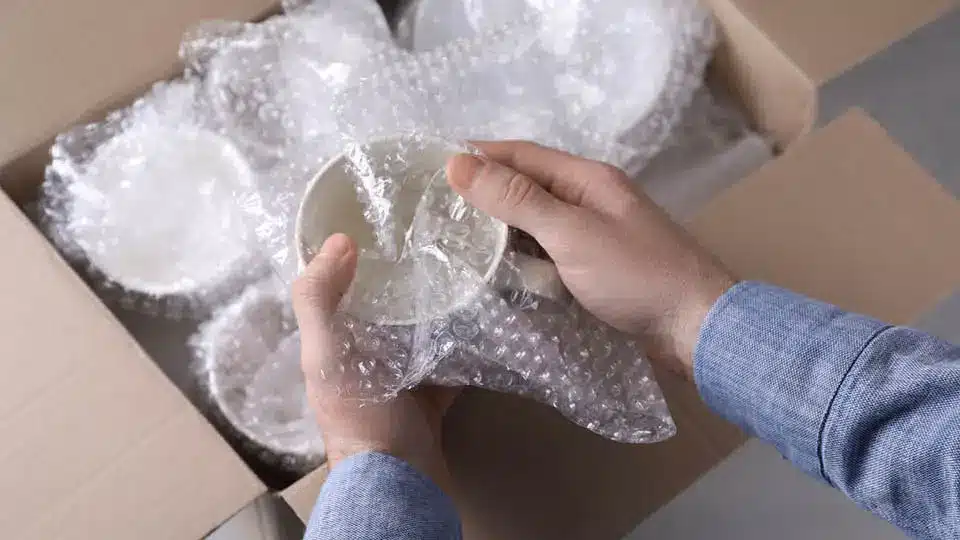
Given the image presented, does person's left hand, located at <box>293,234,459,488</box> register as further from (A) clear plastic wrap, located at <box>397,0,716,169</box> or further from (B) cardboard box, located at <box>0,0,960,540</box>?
(A) clear plastic wrap, located at <box>397,0,716,169</box>

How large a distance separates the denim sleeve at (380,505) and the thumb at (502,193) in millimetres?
147

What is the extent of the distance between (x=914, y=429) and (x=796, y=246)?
0.18 metres

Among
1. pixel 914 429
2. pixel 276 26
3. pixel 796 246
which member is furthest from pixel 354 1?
pixel 914 429

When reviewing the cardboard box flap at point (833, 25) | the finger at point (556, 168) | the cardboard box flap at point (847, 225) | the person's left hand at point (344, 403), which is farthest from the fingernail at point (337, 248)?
the cardboard box flap at point (833, 25)

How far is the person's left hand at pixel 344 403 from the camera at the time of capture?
1.41 feet

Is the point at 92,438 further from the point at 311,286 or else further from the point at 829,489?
the point at 829,489

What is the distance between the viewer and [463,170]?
0.44m

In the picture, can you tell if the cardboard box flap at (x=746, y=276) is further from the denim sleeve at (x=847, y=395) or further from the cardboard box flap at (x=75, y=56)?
the cardboard box flap at (x=75, y=56)

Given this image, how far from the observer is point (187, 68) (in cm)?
62

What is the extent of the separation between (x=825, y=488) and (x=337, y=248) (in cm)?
53

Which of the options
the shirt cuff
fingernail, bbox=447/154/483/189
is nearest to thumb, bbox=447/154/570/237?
fingernail, bbox=447/154/483/189

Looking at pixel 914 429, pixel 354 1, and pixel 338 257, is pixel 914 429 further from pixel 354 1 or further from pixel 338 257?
pixel 354 1

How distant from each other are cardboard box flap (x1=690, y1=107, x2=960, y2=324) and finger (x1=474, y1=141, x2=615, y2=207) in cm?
11

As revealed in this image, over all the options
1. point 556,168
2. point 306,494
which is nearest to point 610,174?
point 556,168
